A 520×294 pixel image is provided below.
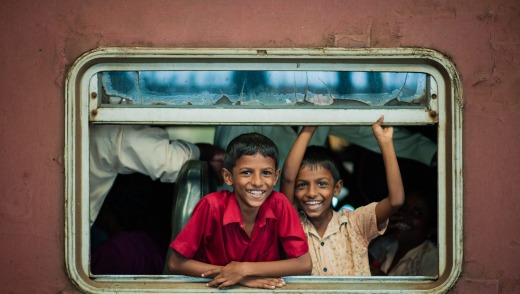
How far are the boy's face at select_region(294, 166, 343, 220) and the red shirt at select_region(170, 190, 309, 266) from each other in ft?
0.74

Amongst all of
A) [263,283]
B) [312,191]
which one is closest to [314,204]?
[312,191]

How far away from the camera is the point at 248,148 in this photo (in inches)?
140

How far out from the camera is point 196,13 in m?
3.42

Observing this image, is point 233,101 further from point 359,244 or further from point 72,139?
point 359,244

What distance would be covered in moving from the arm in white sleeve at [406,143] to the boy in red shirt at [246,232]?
4.39 ft

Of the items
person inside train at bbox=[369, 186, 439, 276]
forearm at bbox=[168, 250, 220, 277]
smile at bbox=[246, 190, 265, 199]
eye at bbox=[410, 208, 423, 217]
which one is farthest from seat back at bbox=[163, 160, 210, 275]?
eye at bbox=[410, 208, 423, 217]

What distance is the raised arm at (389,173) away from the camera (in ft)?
11.6

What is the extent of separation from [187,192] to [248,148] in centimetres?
38

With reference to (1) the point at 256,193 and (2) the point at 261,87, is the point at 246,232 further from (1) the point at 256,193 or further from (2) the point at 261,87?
(2) the point at 261,87

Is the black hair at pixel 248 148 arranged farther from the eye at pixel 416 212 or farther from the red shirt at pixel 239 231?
the eye at pixel 416 212

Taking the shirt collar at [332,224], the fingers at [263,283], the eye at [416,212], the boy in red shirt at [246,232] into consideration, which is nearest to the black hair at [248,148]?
the boy in red shirt at [246,232]

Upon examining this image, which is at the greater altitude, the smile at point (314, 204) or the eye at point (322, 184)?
the eye at point (322, 184)

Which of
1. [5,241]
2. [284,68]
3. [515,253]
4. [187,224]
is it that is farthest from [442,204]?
[5,241]

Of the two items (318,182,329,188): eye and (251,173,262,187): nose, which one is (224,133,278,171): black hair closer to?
(251,173,262,187): nose
